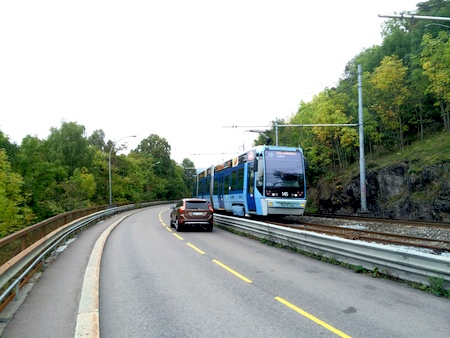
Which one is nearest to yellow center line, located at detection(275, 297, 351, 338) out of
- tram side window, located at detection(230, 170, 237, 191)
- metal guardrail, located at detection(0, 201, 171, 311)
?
metal guardrail, located at detection(0, 201, 171, 311)

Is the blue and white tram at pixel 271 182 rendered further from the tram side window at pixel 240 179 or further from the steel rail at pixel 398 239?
the steel rail at pixel 398 239

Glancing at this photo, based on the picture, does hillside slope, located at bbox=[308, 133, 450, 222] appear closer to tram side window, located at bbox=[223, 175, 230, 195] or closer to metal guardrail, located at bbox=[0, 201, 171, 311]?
tram side window, located at bbox=[223, 175, 230, 195]

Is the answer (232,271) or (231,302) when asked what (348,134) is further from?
(231,302)

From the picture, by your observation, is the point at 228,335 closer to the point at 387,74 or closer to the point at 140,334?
the point at 140,334

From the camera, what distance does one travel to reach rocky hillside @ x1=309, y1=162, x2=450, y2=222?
21547 millimetres

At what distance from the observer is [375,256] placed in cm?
812

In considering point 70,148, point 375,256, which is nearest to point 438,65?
point 375,256

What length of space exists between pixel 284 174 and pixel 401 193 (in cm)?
1164

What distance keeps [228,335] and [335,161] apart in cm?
4039

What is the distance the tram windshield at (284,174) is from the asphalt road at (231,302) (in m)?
7.83

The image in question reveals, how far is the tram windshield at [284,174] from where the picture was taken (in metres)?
18.0

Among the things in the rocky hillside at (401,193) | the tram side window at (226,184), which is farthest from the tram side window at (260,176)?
the rocky hillside at (401,193)

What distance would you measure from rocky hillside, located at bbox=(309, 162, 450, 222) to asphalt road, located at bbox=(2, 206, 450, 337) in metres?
Answer: 15.0

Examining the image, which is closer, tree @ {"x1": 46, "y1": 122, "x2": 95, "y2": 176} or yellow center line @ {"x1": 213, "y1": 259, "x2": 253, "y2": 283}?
yellow center line @ {"x1": 213, "y1": 259, "x2": 253, "y2": 283}
